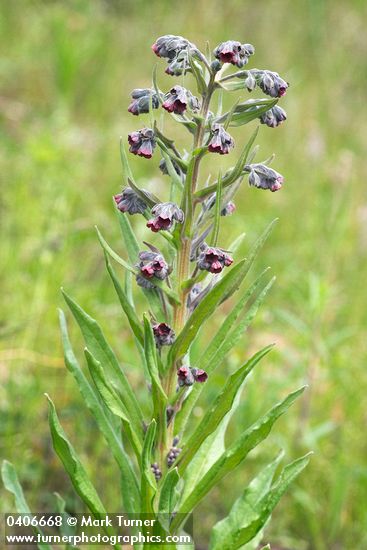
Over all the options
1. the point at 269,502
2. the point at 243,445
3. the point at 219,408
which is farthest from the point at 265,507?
the point at 219,408

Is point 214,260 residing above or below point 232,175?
below

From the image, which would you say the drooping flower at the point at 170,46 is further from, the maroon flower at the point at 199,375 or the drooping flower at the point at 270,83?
the maroon flower at the point at 199,375

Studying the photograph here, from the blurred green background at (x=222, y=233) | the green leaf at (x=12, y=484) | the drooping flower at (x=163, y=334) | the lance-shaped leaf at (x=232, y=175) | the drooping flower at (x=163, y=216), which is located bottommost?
the green leaf at (x=12, y=484)

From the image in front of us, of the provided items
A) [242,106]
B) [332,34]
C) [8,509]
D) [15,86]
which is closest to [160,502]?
[242,106]

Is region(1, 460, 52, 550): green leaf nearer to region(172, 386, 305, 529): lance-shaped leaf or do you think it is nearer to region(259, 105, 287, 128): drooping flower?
region(172, 386, 305, 529): lance-shaped leaf

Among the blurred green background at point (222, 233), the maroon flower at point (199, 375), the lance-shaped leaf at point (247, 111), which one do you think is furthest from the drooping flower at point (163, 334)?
the blurred green background at point (222, 233)

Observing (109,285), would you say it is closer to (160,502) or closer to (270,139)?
(160,502)

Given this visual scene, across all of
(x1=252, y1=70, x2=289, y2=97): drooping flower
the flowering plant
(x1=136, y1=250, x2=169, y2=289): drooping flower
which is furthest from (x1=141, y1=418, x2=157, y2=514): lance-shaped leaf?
(x1=252, y1=70, x2=289, y2=97): drooping flower

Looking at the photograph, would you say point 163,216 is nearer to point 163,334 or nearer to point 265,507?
point 163,334
